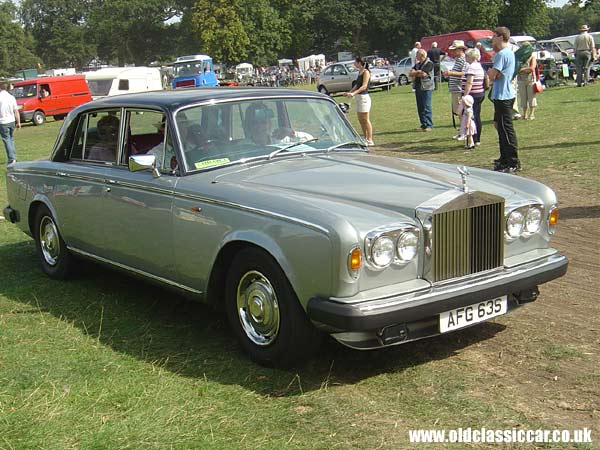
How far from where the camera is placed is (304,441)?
358 cm

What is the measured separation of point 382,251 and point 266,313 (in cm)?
88

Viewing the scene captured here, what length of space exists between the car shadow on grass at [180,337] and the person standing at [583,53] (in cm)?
2316

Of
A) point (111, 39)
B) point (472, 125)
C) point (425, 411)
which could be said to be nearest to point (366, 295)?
point (425, 411)

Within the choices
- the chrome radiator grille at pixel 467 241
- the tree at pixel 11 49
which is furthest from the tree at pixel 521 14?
the chrome radiator grille at pixel 467 241

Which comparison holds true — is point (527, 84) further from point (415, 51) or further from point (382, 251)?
point (382, 251)

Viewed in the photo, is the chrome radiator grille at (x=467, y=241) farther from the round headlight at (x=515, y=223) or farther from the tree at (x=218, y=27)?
the tree at (x=218, y=27)

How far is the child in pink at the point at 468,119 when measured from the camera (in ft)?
43.4

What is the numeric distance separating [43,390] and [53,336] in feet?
3.57

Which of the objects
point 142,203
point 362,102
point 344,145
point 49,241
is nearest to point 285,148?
point 344,145

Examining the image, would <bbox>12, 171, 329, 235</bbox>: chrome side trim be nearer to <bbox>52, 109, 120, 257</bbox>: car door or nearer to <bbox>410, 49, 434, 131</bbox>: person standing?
<bbox>52, 109, 120, 257</bbox>: car door

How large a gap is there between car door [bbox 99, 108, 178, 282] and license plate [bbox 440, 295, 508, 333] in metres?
2.02

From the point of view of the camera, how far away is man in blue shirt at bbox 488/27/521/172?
10531mm

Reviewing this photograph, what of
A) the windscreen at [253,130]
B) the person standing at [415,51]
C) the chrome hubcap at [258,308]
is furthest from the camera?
the person standing at [415,51]

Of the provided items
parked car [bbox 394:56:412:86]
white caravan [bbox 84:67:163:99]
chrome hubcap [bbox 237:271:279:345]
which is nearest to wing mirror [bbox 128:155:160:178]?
chrome hubcap [bbox 237:271:279:345]
